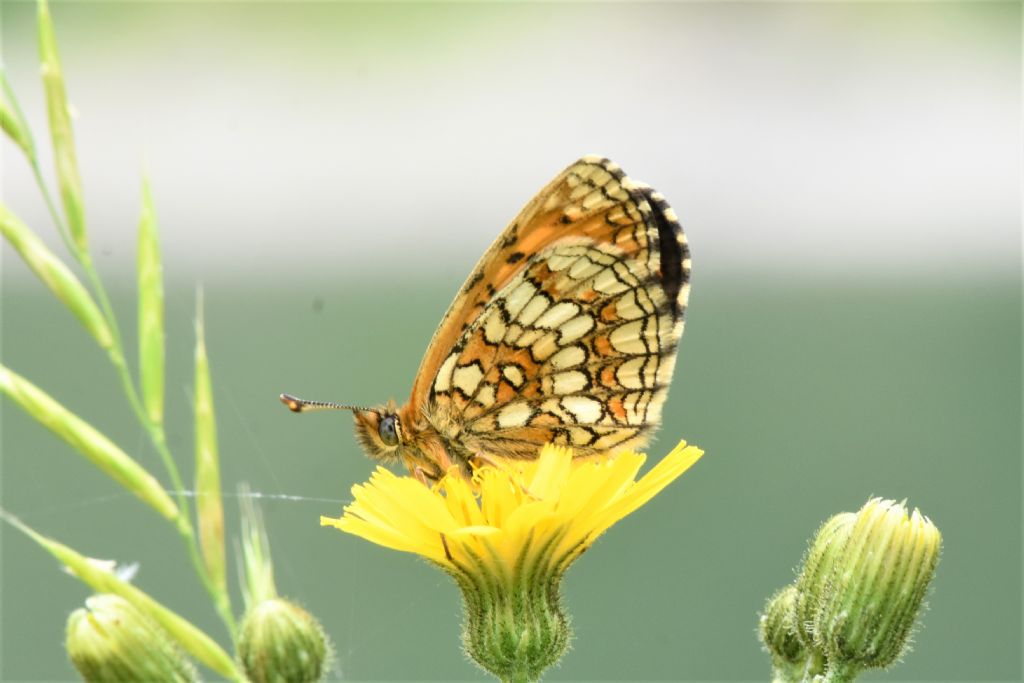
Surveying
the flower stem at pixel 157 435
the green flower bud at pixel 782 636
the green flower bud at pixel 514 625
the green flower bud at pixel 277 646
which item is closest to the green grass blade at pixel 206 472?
the flower stem at pixel 157 435

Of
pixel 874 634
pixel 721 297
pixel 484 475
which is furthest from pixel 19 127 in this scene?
pixel 721 297

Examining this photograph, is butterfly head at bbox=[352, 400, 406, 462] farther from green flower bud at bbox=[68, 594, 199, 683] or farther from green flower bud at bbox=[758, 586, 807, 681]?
green flower bud at bbox=[758, 586, 807, 681]

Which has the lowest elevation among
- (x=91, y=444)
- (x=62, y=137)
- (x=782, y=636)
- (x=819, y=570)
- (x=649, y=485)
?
(x=782, y=636)

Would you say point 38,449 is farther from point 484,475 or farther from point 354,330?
point 484,475

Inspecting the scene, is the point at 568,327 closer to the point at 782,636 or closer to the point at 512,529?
the point at 512,529

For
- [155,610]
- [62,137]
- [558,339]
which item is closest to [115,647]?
[155,610]

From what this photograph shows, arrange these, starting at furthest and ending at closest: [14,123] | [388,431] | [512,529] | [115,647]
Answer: [388,431] < [512,529] < [115,647] < [14,123]
